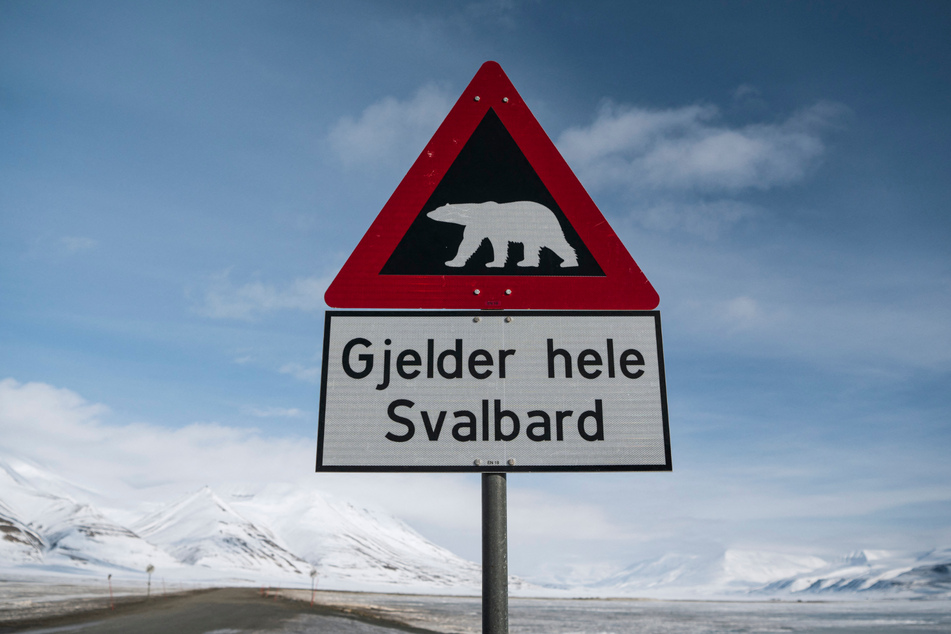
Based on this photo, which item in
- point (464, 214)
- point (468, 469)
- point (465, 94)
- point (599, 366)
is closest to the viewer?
point (468, 469)

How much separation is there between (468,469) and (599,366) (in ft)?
1.54

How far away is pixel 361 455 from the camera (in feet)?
4.83

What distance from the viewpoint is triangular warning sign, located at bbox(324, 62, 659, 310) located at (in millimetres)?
1636

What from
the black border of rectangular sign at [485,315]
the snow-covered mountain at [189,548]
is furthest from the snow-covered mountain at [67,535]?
the black border of rectangular sign at [485,315]

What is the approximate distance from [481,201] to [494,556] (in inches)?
40.6

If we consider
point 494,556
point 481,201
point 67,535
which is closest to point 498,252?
point 481,201

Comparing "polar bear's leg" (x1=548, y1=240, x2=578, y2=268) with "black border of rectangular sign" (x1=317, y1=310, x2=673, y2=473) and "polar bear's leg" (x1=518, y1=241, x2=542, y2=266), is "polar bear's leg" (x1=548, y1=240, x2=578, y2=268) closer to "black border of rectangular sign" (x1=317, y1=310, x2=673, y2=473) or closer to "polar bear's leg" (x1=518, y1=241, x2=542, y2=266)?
"polar bear's leg" (x1=518, y1=241, x2=542, y2=266)

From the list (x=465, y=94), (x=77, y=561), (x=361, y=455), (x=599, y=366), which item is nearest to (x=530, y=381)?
(x=599, y=366)

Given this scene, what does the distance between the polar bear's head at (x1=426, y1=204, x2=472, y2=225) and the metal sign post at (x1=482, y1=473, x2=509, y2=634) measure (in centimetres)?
77

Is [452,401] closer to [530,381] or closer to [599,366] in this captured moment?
[530,381]

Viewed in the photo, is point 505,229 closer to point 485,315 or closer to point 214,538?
point 485,315

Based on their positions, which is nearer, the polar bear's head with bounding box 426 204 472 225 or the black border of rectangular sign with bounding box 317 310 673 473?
the black border of rectangular sign with bounding box 317 310 673 473

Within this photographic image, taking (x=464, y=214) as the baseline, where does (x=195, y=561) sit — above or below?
below

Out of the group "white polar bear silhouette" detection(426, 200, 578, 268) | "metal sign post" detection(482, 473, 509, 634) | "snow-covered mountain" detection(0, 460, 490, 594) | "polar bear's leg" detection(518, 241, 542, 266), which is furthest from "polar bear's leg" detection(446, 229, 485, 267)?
"snow-covered mountain" detection(0, 460, 490, 594)
